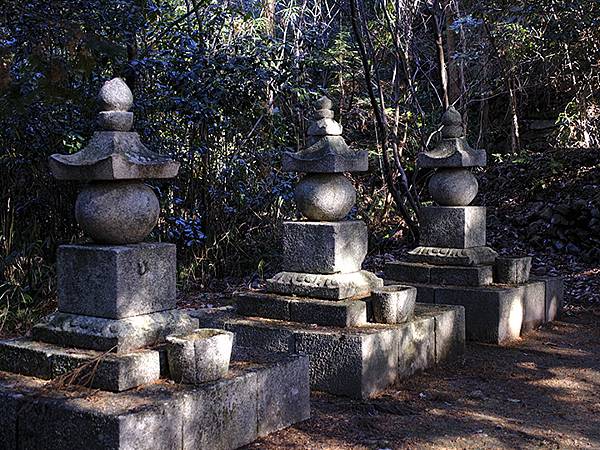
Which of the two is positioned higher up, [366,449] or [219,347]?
[219,347]

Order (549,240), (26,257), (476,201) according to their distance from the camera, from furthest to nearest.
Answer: (476,201), (549,240), (26,257)

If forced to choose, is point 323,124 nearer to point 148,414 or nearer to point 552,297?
point 148,414

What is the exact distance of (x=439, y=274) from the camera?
25.0ft

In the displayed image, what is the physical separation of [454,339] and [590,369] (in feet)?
3.70

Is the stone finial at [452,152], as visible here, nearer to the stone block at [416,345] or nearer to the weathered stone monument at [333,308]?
the weathered stone monument at [333,308]

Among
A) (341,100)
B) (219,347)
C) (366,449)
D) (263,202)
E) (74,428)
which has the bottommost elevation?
(366,449)

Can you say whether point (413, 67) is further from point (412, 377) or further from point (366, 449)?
point (366, 449)

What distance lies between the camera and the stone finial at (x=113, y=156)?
4.18m

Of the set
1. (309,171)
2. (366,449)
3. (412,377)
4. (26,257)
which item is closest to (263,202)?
(26,257)

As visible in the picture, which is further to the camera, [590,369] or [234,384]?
[590,369]

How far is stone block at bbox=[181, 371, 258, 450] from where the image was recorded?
3.95 meters

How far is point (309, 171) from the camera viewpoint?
6.13m

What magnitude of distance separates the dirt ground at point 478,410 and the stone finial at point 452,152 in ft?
6.30

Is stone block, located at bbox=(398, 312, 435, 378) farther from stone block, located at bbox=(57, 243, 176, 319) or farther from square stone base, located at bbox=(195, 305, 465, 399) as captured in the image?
stone block, located at bbox=(57, 243, 176, 319)
